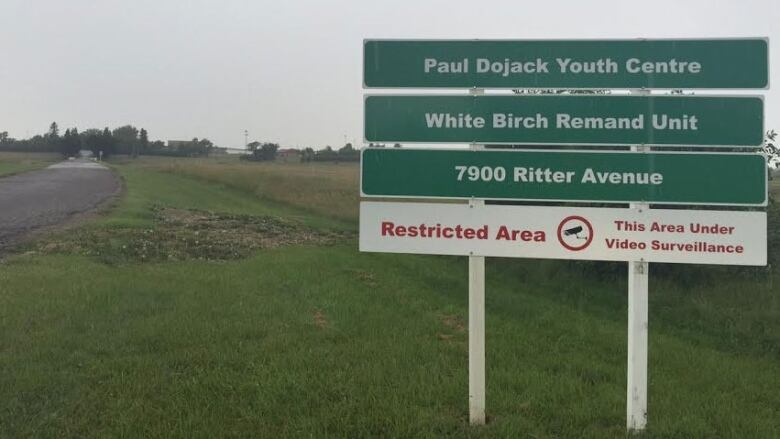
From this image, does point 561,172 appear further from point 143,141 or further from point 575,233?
point 143,141

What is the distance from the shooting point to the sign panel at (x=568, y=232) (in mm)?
3996

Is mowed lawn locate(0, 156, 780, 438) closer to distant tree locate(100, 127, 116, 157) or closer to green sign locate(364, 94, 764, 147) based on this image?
green sign locate(364, 94, 764, 147)

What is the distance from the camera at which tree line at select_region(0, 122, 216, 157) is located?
359 ft

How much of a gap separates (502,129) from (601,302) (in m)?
6.19

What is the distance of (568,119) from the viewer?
13.6ft

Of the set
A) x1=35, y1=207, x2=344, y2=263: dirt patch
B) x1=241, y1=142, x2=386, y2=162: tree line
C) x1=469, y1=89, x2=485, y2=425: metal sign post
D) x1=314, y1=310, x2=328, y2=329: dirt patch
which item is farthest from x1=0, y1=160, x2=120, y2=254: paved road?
x1=241, y1=142, x2=386, y2=162: tree line

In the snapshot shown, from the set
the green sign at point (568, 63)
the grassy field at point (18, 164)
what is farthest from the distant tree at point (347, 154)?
the green sign at point (568, 63)

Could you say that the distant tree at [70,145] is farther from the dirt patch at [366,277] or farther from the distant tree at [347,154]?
the dirt patch at [366,277]

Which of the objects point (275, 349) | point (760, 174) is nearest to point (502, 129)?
point (760, 174)

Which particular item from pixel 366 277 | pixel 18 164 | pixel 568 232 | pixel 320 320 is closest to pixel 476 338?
pixel 568 232

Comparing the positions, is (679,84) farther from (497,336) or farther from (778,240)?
(778,240)

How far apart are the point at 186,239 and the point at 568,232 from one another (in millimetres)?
10412

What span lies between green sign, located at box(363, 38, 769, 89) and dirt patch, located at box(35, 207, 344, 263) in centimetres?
754

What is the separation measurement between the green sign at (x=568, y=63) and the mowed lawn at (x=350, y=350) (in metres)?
2.11
